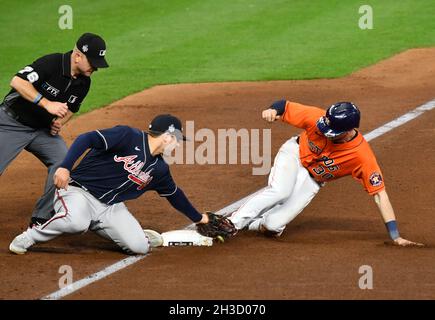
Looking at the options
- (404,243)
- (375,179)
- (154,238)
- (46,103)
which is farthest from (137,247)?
(404,243)

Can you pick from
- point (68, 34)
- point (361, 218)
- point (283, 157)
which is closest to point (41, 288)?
point (283, 157)

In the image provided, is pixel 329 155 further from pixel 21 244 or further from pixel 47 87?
pixel 21 244

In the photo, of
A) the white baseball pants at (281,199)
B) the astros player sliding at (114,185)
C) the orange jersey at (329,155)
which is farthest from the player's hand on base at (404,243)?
the astros player sliding at (114,185)

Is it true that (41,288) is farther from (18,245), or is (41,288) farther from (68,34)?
(68,34)

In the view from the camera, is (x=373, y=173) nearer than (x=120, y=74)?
Yes

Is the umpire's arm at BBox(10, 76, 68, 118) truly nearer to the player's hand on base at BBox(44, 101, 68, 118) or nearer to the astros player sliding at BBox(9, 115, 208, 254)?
the player's hand on base at BBox(44, 101, 68, 118)

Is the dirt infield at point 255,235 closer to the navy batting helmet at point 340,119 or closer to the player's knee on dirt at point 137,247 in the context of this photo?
the player's knee on dirt at point 137,247

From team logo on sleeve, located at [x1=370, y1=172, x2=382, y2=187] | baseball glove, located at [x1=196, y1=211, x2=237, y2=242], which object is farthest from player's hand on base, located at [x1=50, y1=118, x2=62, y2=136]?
team logo on sleeve, located at [x1=370, y1=172, x2=382, y2=187]
